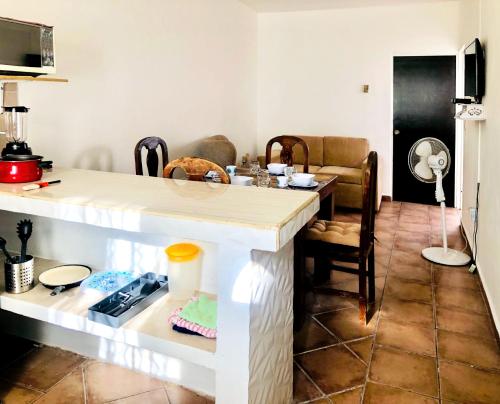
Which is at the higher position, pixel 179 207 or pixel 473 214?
pixel 179 207

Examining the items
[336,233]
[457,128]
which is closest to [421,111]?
[457,128]

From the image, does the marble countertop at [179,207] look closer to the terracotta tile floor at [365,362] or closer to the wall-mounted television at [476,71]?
the terracotta tile floor at [365,362]

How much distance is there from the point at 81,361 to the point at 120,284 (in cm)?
67

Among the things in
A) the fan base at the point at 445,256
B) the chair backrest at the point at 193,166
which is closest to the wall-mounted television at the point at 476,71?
the fan base at the point at 445,256

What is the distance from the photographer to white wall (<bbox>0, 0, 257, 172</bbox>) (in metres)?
3.05

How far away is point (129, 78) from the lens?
3.78 meters

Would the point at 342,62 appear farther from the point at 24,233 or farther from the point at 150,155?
the point at 24,233

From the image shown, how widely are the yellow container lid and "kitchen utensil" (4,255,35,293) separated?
0.59 meters

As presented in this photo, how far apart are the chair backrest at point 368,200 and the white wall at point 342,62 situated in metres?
3.66

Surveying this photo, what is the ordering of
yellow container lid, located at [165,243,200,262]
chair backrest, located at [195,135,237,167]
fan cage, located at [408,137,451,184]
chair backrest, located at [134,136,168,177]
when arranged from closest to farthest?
1. yellow container lid, located at [165,243,200,262]
2. chair backrest, located at [134,136,168,177]
3. fan cage, located at [408,137,451,184]
4. chair backrest, located at [195,135,237,167]

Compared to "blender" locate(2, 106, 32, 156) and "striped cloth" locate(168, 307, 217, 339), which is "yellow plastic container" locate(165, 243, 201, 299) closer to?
"striped cloth" locate(168, 307, 217, 339)

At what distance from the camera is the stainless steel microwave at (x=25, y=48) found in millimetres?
1987

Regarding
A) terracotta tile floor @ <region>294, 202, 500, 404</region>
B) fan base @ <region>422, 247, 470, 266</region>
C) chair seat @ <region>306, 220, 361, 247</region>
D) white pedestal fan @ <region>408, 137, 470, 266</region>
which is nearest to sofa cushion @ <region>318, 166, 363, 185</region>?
fan base @ <region>422, 247, 470, 266</region>

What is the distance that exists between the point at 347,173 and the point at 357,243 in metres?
3.00
